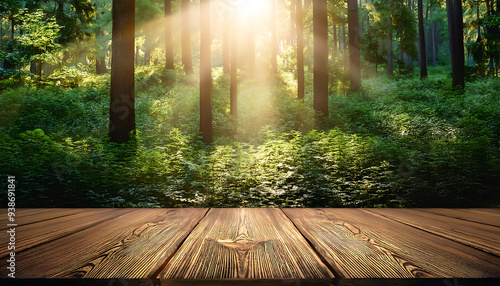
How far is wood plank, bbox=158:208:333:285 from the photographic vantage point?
1.21m

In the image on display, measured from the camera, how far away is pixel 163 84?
2142 cm

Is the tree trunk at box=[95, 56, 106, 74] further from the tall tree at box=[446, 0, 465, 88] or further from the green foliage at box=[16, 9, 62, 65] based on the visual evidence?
the tall tree at box=[446, 0, 465, 88]

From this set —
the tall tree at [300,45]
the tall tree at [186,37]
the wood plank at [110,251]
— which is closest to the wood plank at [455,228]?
the wood plank at [110,251]

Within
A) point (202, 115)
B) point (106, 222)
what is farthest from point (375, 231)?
point (202, 115)

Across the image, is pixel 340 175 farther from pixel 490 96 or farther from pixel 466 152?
pixel 490 96

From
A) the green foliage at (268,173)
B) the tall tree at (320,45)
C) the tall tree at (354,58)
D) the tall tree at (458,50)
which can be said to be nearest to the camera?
the green foliage at (268,173)

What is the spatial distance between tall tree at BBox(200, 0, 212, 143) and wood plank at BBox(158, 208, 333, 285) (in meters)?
10.6

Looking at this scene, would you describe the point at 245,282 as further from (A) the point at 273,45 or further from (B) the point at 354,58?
(A) the point at 273,45

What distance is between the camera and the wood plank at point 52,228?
5.53 feet

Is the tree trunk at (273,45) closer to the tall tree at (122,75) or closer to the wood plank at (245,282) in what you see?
the tall tree at (122,75)

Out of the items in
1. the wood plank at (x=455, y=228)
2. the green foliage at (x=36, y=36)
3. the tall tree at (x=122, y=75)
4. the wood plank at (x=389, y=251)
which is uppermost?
the green foliage at (x=36, y=36)

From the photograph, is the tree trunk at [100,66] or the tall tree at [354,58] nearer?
the tall tree at [354,58]

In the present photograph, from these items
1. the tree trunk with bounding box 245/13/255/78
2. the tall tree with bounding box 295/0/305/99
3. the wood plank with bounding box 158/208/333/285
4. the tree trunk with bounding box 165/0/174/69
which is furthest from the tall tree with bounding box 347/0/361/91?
the wood plank with bounding box 158/208/333/285

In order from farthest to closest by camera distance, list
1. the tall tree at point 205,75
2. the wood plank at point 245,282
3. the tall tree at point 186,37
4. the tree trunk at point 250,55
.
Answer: the tree trunk at point 250,55 → the tall tree at point 186,37 → the tall tree at point 205,75 → the wood plank at point 245,282
